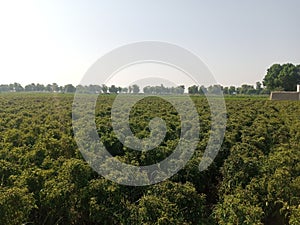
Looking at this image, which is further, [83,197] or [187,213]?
[83,197]

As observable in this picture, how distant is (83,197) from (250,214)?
3.95 metres

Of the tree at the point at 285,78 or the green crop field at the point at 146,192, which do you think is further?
the tree at the point at 285,78

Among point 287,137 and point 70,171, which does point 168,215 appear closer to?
point 70,171

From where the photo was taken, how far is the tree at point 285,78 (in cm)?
9719

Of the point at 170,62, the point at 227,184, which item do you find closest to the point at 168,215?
the point at 227,184

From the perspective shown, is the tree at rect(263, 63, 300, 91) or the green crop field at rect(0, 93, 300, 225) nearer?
the green crop field at rect(0, 93, 300, 225)

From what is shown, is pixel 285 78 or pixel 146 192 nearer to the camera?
pixel 146 192

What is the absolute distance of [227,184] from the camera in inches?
411

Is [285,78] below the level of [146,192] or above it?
above

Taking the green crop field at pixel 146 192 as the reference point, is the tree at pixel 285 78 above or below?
above

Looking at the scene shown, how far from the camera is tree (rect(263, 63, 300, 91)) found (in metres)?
97.2

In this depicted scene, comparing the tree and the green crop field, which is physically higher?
the tree

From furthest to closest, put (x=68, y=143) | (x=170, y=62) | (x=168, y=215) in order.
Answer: (x=68, y=143) → (x=170, y=62) → (x=168, y=215)

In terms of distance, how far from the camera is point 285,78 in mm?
97188
